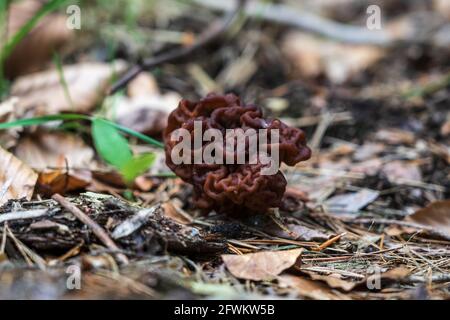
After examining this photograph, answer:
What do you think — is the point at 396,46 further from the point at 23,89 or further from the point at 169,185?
the point at 23,89

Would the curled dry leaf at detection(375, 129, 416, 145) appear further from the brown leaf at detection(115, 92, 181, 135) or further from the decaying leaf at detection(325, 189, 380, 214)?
the brown leaf at detection(115, 92, 181, 135)

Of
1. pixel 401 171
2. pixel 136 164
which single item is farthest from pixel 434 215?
pixel 136 164

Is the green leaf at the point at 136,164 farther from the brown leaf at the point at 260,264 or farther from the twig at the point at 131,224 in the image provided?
the brown leaf at the point at 260,264

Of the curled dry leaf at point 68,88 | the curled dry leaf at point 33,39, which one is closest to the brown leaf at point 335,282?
the curled dry leaf at point 68,88

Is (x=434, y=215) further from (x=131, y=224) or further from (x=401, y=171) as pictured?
(x=131, y=224)

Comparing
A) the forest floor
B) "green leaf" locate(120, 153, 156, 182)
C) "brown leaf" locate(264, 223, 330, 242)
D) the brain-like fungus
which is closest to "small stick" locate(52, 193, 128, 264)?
the forest floor
